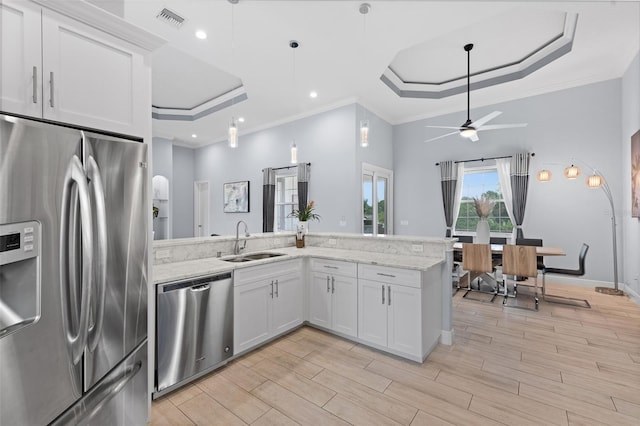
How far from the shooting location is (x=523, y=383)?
2.22 m

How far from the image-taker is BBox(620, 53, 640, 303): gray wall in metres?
3.91

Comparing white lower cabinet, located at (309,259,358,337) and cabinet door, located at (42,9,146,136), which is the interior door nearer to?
cabinet door, located at (42,9,146,136)

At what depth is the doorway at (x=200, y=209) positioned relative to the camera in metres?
8.36

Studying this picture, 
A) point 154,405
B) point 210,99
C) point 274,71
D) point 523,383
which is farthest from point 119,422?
point 210,99

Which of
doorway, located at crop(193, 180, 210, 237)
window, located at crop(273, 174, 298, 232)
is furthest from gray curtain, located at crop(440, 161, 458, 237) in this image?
doorway, located at crop(193, 180, 210, 237)

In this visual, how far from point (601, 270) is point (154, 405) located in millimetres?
6591

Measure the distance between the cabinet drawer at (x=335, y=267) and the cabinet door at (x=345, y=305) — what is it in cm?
6

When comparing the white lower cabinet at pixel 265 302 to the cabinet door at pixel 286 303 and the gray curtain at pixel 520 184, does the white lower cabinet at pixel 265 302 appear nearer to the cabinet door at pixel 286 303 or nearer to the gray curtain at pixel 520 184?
the cabinet door at pixel 286 303

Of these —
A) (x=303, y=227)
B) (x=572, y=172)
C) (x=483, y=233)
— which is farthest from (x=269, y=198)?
(x=572, y=172)

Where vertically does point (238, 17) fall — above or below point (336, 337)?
above

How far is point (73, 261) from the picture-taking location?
1.23 m

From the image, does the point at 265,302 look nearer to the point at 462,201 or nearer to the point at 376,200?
the point at 376,200

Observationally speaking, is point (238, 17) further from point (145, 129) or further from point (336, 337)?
point (336, 337)

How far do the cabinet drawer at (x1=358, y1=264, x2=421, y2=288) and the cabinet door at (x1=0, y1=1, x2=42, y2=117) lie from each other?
257 cm
